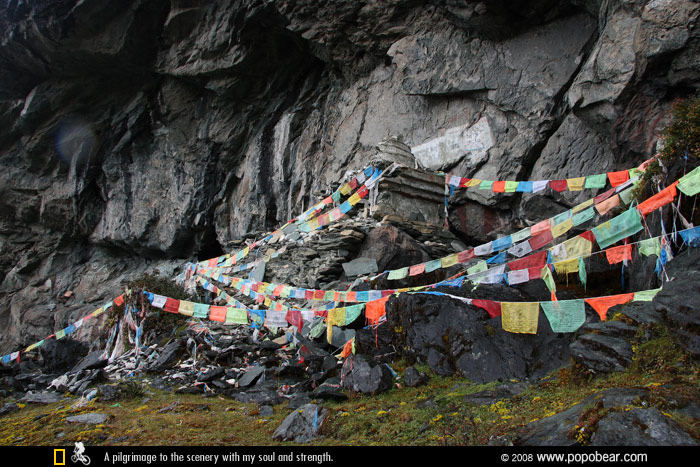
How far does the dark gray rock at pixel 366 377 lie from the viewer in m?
6.61

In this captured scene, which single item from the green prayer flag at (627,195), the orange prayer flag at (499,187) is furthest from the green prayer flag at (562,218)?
the orange prayer flag at (499,187)

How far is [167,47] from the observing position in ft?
81.2

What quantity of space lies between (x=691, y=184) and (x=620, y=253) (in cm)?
131

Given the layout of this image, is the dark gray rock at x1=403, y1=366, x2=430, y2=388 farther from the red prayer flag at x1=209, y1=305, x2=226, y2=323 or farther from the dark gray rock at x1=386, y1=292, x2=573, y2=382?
the red prayer flag at x1=209, y1=305, x2=226, y2=323

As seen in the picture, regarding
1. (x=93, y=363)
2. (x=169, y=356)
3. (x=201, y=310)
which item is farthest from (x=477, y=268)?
(x=93, y=363)

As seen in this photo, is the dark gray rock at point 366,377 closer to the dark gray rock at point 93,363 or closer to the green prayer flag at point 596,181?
the dark gray rock at point 93,363

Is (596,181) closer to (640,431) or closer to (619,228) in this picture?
(619,228)

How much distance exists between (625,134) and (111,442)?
1409 cm

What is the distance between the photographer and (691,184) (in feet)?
21.8

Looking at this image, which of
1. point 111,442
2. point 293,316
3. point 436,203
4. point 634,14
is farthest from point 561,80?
point 111,442

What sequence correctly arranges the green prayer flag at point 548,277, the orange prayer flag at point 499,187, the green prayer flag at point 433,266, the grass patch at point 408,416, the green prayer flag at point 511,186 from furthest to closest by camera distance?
the orange prayer flag at point 499,187
the green prayer flag at point 511,186
the green prayer flag at point 433,266
the green prayer flag at point 548,277
the grass patch at point 408,416

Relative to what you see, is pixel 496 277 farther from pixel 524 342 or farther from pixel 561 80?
pixel 561 80

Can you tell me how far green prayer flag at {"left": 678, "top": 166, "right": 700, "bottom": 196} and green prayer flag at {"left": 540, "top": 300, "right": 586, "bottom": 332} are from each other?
7.36 ft

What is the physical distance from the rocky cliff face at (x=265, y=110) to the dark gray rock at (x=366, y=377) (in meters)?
10.5
